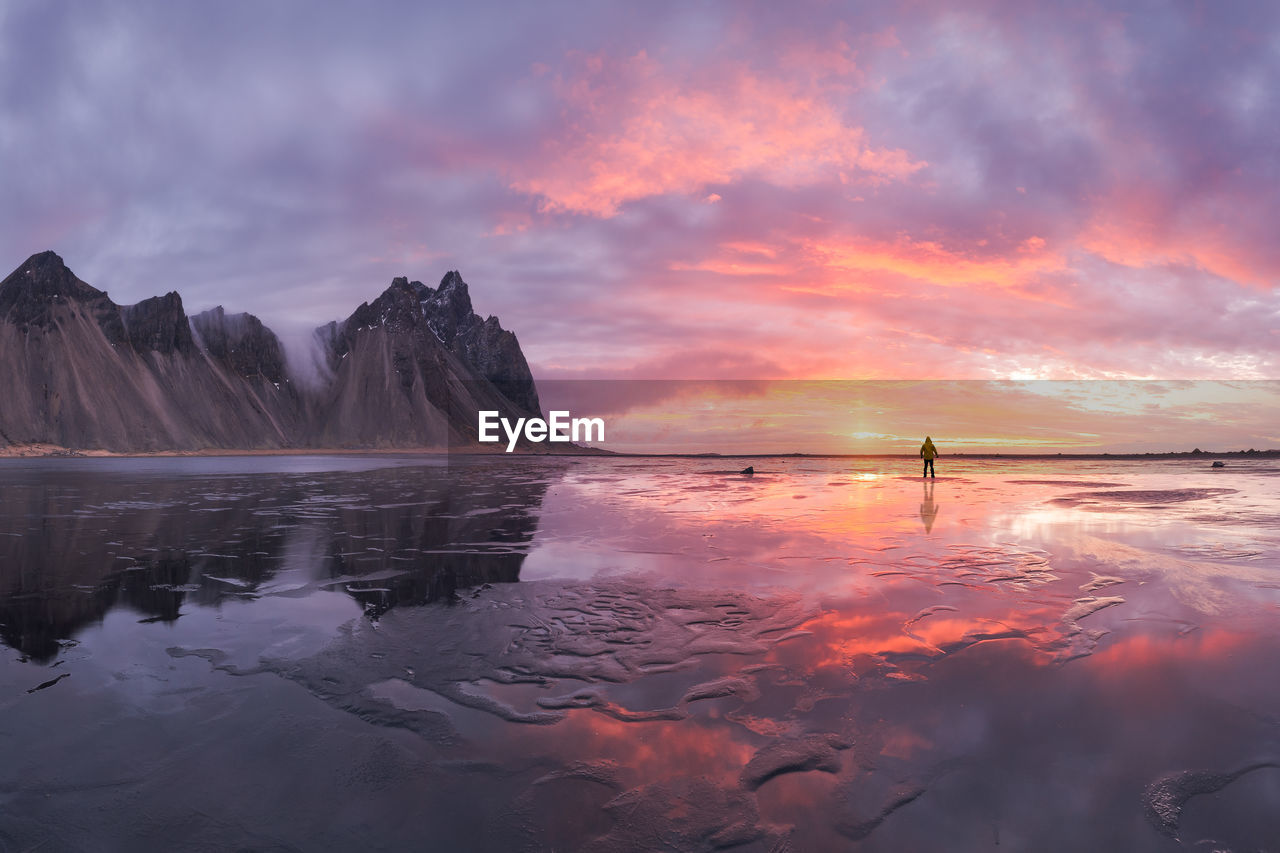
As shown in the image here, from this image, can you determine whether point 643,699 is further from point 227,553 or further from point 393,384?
point 393,384

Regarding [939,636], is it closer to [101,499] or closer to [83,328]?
[101,499]

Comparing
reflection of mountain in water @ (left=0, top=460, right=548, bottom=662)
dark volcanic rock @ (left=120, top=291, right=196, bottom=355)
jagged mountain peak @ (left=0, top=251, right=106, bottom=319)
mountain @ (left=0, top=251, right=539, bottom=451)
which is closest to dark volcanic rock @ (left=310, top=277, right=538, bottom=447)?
mountain @ (left=0, top=251, right=539, bottom=451)

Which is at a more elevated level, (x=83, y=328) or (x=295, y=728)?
(x=83, y=328)

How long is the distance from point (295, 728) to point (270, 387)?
6999 inches

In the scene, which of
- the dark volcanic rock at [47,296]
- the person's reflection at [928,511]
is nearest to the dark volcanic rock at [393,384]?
the dark volcanic rock at [47,296]

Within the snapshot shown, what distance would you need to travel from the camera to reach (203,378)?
140 meters

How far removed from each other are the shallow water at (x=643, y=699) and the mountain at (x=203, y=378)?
137284mm

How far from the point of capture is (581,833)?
342 centimetres

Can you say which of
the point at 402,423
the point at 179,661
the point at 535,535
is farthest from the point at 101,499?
the point at 402,423

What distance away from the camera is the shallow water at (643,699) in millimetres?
3578

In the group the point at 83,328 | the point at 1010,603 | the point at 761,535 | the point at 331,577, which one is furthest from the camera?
the point at 83,328

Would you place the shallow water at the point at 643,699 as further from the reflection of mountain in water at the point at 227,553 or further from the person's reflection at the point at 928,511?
the person's reflection at the point at 928,511

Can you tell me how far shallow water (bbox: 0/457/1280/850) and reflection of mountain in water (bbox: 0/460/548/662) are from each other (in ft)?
0.38

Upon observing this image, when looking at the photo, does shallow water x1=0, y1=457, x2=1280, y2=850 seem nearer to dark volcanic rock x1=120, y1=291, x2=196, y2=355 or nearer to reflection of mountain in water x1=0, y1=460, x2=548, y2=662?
reflection of mountain in water x1=0, y1=460, x2=548, y2=662
